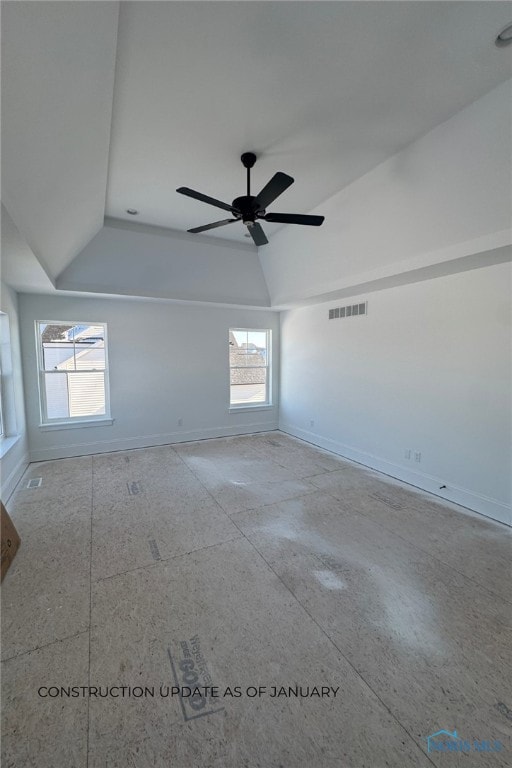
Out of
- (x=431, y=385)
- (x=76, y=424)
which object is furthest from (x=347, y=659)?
(x=76, y=424)

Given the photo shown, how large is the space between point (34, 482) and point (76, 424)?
114 cm

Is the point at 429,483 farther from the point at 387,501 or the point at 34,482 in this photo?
the point at 34,482

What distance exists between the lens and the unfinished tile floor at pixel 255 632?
1325 millimetres

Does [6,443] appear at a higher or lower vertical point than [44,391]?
lower

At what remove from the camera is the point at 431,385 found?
3.69m

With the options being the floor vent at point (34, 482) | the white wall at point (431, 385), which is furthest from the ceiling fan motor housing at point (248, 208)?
the floor vent at point (34, 482)

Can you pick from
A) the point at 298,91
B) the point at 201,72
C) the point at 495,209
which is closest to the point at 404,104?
the point at 298,91

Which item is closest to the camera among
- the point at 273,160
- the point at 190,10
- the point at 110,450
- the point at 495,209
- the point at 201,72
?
the point at 190,10

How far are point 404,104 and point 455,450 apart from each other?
323 centimetres

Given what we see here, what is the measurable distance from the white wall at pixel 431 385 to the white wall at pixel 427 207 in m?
0.61

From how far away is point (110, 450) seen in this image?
17.0ft

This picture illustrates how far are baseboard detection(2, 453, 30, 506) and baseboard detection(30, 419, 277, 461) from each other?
1.15 feet

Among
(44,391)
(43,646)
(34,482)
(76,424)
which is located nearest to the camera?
(43,646)

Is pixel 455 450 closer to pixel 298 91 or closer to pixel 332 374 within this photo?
pixel 332 374
